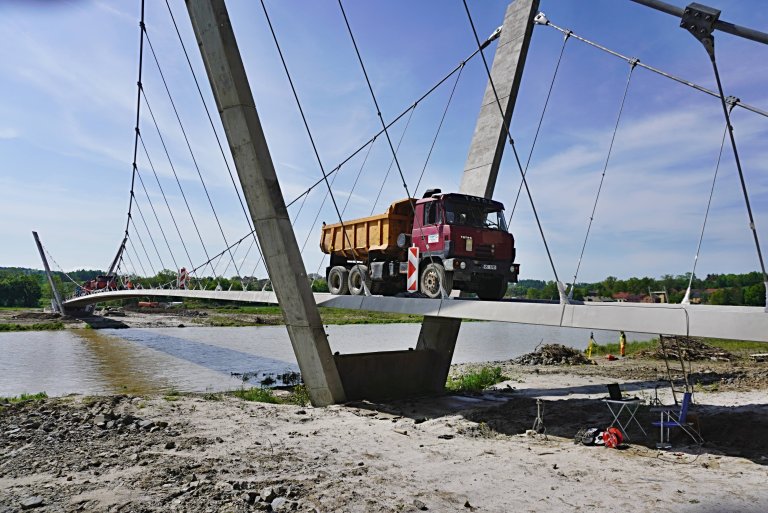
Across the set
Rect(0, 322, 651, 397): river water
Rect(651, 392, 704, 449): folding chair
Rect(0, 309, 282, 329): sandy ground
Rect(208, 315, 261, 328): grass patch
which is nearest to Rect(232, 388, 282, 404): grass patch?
Rect(0, 322, 651, 397): river water

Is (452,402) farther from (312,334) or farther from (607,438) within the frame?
(607,438)

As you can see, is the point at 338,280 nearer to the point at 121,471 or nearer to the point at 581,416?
the point at 581,416

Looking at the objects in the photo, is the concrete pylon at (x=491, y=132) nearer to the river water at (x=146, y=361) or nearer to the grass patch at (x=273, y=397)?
the grass patch at (x=273, y=397)

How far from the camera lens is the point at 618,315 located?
21.4 ft

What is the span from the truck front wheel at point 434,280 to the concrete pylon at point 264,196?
2220 mm

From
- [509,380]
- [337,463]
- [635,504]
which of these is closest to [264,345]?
[509,380]

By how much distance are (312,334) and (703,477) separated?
22.3 ft

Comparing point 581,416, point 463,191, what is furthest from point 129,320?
point 581,416

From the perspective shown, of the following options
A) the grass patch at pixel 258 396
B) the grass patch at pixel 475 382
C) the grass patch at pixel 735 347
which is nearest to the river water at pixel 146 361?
the grass patch at pixel 258 396

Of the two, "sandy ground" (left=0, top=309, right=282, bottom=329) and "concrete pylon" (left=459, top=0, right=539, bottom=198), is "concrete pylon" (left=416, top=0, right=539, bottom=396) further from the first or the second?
"sandy ground" (left=0, top=309, right=282, bottom=329)

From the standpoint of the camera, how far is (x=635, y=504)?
5.18 meters

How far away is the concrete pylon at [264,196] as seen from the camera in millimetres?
10547

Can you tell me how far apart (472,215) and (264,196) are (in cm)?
418

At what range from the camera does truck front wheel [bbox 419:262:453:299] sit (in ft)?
32.7
